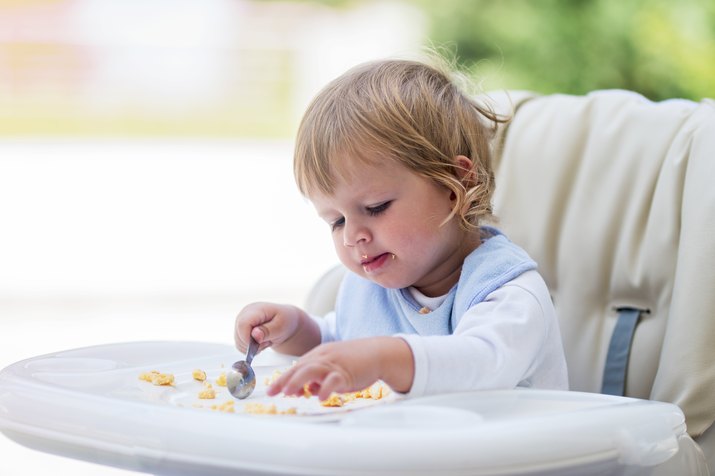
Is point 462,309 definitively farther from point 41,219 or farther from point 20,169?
point 20,169

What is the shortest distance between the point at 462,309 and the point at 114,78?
737 centimetres

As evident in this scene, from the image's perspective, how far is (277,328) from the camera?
128 cm

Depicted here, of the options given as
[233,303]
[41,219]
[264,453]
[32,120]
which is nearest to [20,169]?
[41,219]

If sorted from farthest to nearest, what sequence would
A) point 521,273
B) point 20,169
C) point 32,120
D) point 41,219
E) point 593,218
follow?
1. point 32,120
2. point 20,169
3. point 41,219
4. point 593,218
5. point 521,273

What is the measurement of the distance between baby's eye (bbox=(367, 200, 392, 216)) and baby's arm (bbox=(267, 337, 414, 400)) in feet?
0.76

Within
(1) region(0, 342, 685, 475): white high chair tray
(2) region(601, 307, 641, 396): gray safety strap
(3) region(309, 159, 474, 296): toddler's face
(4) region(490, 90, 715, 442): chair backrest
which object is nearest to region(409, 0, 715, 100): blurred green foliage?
(4) region(490, 90, 715, 442): chair backrest

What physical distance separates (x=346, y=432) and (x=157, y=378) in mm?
395

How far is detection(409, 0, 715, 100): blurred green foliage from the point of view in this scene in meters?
4.71

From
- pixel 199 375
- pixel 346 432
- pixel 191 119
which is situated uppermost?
pixel 346 432

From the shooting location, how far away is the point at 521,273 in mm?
1147

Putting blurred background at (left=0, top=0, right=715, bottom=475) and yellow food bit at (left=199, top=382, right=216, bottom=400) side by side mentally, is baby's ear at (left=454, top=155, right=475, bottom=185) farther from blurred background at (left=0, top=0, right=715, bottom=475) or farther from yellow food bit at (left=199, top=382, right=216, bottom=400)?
yellow food bit at (left=199, top=382, right=216, bottom=400)

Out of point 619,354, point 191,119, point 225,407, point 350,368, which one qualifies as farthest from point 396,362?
point 191,119

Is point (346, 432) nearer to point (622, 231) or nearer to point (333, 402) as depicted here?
point (333, 402)

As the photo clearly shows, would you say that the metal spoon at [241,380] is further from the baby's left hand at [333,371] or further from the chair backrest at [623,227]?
the chair backrest at [623,227]
